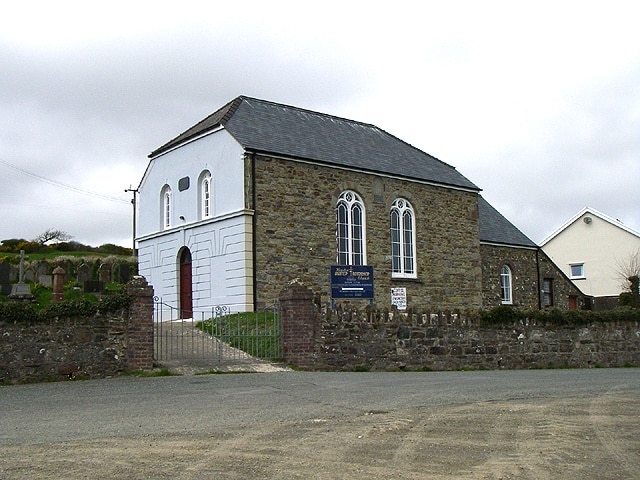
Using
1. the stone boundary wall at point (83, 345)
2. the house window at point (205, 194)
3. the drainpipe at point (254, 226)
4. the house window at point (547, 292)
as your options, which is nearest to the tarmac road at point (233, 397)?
the stone boundary wall at point (83, 345)

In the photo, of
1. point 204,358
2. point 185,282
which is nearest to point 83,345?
point 204,358

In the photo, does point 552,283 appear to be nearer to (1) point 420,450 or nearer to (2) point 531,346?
(2) point 531,346

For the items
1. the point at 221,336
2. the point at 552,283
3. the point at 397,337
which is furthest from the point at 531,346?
the point at 552,283

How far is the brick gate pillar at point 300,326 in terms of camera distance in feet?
59.5

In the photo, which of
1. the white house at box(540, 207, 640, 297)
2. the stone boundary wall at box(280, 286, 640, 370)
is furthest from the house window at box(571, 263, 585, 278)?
the stone boundary wall at box(280, 286, 640, 370)

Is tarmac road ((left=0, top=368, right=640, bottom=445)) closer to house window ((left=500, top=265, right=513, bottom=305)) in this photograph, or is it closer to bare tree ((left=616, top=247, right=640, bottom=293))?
house window ((left=500, top=265, right=513, bottom=305))

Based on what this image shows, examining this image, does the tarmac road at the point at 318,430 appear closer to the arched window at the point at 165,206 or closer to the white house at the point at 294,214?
the white house at the point at 294,214

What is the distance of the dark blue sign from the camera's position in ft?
75.7

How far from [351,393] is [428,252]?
1780cm

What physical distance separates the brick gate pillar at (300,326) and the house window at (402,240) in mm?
11093

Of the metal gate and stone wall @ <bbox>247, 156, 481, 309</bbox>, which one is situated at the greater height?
stone wall @ <bbox>247, 156, 481, 309</bbox>

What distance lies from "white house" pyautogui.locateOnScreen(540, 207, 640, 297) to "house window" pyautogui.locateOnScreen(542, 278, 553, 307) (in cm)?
1089

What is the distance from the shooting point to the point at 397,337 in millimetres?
19156

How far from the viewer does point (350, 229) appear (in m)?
27.9
